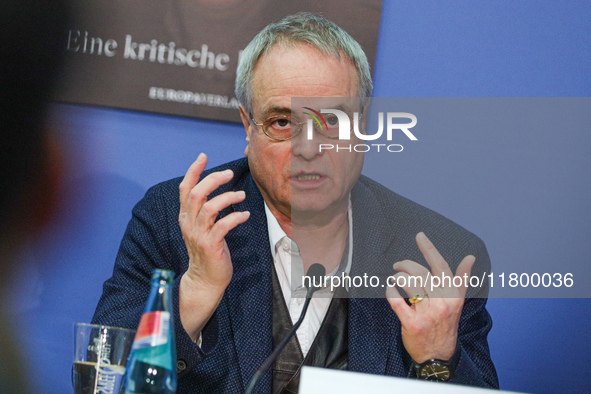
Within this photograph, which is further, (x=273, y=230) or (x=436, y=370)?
(x=273, y=230)

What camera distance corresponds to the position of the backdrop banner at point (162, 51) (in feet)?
6.18

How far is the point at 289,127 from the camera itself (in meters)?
1.49

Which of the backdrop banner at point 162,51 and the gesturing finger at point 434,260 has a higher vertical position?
the backdrop banner at point 162,51

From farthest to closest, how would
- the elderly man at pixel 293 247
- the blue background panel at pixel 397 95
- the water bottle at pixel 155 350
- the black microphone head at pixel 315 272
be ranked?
the blue background panel at pixel 397 95, the elderly man at pixel 293 247, the black microphone head at pixel 315 272, the water bottle at pixel 155 350

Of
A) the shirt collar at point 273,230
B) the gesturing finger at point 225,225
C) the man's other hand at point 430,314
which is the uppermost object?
the shirt collar at point 273,230

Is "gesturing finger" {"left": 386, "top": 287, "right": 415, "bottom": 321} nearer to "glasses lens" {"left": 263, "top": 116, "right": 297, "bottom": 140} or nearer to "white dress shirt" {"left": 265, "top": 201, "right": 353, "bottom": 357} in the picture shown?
"white dress shirt" {"left": 265, "top": 201, "right": 353, "bottom": 357}

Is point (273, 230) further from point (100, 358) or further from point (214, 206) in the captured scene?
point (100, 358)

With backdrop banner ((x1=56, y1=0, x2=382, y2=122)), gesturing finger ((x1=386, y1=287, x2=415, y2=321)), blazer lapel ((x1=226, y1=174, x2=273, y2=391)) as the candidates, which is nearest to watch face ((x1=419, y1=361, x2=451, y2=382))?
gesturing finger ((x1=386, y1=287, x2=415, y2=321))

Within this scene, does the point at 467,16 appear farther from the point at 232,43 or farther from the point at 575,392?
the point at 575,392

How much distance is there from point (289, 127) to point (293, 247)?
32 centimetres

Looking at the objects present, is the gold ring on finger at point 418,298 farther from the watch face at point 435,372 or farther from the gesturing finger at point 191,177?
the gesturing finger at point 191,177

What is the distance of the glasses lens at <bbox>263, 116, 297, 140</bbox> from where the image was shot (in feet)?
4.88

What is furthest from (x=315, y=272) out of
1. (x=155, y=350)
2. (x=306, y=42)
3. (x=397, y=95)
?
(x=397, y=95)

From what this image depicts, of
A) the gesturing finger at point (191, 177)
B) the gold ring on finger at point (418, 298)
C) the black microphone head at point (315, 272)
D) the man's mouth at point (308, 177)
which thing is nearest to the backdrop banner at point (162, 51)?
the man's mouth at point (308, 177)
